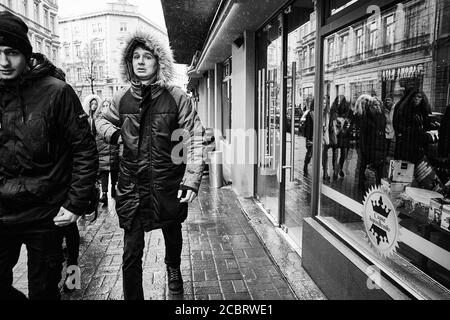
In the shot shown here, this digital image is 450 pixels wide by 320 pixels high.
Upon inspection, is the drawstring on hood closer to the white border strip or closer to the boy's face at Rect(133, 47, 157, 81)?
the boy's face at Rect(133, 47, 157, 81)

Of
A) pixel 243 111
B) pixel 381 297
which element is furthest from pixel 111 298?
pixel 243 111

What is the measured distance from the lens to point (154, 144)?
2752 mm

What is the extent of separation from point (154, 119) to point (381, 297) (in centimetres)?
204

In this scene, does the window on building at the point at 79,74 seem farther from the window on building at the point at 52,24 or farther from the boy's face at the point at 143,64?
the boy's face at the point at 143,64

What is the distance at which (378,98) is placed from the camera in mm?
2859

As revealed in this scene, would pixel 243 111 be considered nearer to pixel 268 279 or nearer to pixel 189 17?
pixel 189 17

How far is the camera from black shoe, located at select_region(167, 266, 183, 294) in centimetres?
321

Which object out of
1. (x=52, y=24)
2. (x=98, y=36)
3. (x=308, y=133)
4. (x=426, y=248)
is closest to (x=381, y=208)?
(x=426, y=248)

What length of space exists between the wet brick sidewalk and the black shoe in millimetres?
73

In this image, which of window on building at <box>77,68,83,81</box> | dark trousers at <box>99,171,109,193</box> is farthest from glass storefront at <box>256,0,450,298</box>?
window on building at <box>77,68,83,81</box>

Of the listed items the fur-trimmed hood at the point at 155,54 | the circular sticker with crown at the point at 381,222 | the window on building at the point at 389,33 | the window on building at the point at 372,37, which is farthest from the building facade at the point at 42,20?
the circular sticker with crown at the point at 381,222

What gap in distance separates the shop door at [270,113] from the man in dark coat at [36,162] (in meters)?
3.01

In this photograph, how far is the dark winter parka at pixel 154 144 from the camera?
9.03ft

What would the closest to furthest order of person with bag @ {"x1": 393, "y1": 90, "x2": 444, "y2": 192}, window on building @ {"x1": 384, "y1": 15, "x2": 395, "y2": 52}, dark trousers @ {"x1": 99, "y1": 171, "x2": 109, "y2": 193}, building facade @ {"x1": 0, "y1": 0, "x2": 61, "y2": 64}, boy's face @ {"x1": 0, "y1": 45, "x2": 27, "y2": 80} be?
boy's face @ {"x1": 0, "y1": 45, "x2": 27, "y2": 80}
person with bag @ {"x1": 393, "y1": 90, "x2": 444, "y2": 192}
window on building @ {"x1": 384, "y1": 15, "x2": 395, "y2": 52}
dark trousers @ {"x1": 99, "y1": 171, "x2": 109, "y2": 193}
building facade @ {"x1": 0, "y1": 0, "x2": 61, "y2": 64}
